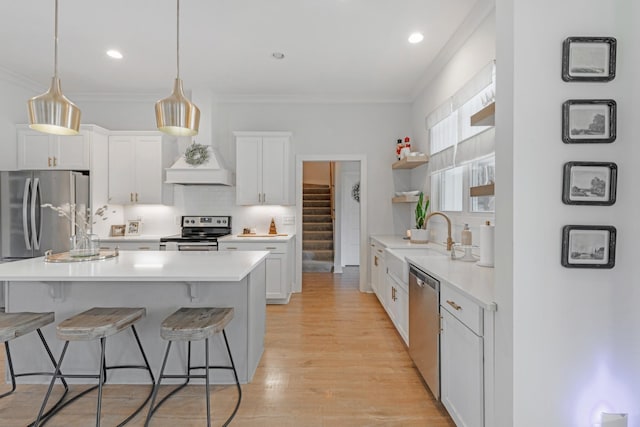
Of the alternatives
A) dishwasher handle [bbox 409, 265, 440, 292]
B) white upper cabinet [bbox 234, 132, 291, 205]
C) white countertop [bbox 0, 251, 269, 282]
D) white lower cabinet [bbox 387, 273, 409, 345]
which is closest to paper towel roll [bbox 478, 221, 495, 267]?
dishwasher handle [bbox 409, 265, 440, 292]

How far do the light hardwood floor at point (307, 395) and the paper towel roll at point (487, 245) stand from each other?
1012mm

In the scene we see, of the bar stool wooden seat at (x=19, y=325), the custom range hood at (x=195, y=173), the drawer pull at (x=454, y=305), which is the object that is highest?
the custom range hood at (x=195, y=173)

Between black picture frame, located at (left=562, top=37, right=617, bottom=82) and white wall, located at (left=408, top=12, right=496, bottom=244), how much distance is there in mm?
1427

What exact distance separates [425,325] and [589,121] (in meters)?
1.54

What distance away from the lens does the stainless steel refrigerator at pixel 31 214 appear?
4.04 m

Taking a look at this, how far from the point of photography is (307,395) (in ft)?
7.83

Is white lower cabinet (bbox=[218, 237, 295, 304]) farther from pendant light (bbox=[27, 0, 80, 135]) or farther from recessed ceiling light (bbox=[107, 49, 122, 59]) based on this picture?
pendant light (bbox=[27, 0, 80, 135])

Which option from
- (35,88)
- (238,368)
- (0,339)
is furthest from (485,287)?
(35,88)

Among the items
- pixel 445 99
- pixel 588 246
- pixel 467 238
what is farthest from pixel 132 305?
pixel 445 99

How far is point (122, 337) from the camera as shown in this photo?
2.52 metres

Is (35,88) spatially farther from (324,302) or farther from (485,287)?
(485,287)

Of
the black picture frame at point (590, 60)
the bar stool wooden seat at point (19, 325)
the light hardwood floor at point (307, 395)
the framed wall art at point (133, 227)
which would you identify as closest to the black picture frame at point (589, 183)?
the black picture frame at point (590, 60)

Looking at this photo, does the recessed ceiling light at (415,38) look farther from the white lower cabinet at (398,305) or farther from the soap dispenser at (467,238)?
the white lower cabinet at (398,305)

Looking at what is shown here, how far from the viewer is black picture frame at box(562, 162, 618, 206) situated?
4.70 ft
